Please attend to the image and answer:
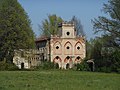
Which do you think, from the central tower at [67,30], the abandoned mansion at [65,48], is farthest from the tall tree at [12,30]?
the central tower at [67,30]

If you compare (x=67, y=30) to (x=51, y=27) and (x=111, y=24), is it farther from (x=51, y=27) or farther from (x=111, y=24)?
(x=111, y=24)

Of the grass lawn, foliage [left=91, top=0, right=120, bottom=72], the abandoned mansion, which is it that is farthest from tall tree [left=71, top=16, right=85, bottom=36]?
the grass lawn

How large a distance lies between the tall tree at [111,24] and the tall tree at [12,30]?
16.3 meters

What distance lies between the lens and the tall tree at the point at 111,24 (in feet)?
208

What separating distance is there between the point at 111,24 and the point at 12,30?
20.5 metres

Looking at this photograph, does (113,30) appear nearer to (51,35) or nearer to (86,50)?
(51,35)

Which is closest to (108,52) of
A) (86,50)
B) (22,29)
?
(22,29)

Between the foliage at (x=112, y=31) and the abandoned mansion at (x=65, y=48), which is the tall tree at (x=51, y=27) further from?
the foliage at (x=112, y=31)

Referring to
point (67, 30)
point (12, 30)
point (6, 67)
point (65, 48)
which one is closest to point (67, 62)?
point (65, 48)

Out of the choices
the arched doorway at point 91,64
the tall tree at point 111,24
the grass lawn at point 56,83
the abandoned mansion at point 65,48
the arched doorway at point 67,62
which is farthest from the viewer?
the arched doorway at point 67,62

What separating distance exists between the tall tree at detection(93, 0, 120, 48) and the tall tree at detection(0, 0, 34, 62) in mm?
16276

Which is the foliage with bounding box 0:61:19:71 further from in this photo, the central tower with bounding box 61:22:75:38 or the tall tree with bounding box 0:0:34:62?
the central tower with bounding box 61:22:75:38

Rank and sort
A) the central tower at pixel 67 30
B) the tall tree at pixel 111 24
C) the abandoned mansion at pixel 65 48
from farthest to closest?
the central tower at pixel 67 30, the abandoned mansion at pixel 65 48, the tall tree at pixel 111 24

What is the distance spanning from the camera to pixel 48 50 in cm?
10488
